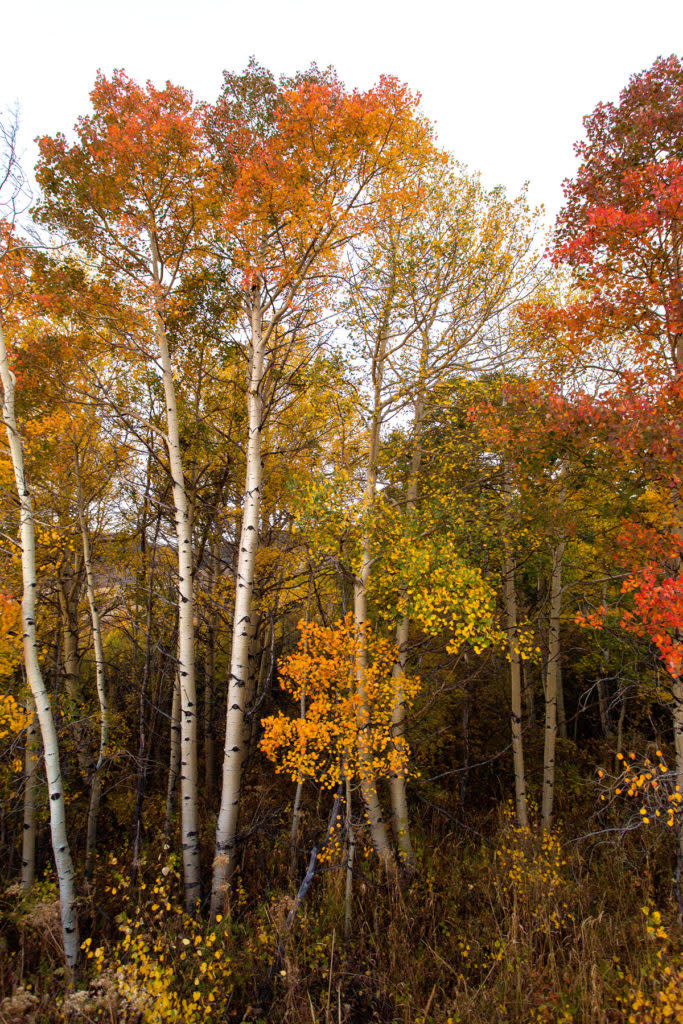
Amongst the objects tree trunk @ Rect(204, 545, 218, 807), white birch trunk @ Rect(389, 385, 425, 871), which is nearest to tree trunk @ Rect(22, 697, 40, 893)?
tree trunk @ Rect(204, 545, 218, 807)

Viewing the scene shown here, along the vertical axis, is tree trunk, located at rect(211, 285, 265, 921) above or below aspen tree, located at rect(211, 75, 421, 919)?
below

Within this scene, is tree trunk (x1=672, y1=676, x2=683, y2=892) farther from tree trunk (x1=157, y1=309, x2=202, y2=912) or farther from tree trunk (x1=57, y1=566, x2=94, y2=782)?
tree trunk (x1=57, y1=566, x2=94, y2=782)

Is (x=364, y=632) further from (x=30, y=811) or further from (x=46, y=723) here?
(x=30, y=811)

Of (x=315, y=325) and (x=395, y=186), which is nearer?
(x=395, y=186)

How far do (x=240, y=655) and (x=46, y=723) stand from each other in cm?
221

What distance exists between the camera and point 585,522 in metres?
8.29

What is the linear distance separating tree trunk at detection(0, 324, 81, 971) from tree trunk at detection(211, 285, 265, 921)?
60.7 inches

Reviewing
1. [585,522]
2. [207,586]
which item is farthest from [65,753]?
[585,522]

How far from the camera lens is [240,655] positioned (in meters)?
5.93

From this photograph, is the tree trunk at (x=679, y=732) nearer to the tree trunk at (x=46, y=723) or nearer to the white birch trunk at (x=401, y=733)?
the white birch trunk at (x=401, y=733)

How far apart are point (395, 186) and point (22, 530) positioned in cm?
700

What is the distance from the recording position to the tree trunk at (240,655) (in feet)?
18.7

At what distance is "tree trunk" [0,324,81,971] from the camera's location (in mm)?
4926

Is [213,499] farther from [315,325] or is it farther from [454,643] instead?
[454,643]
